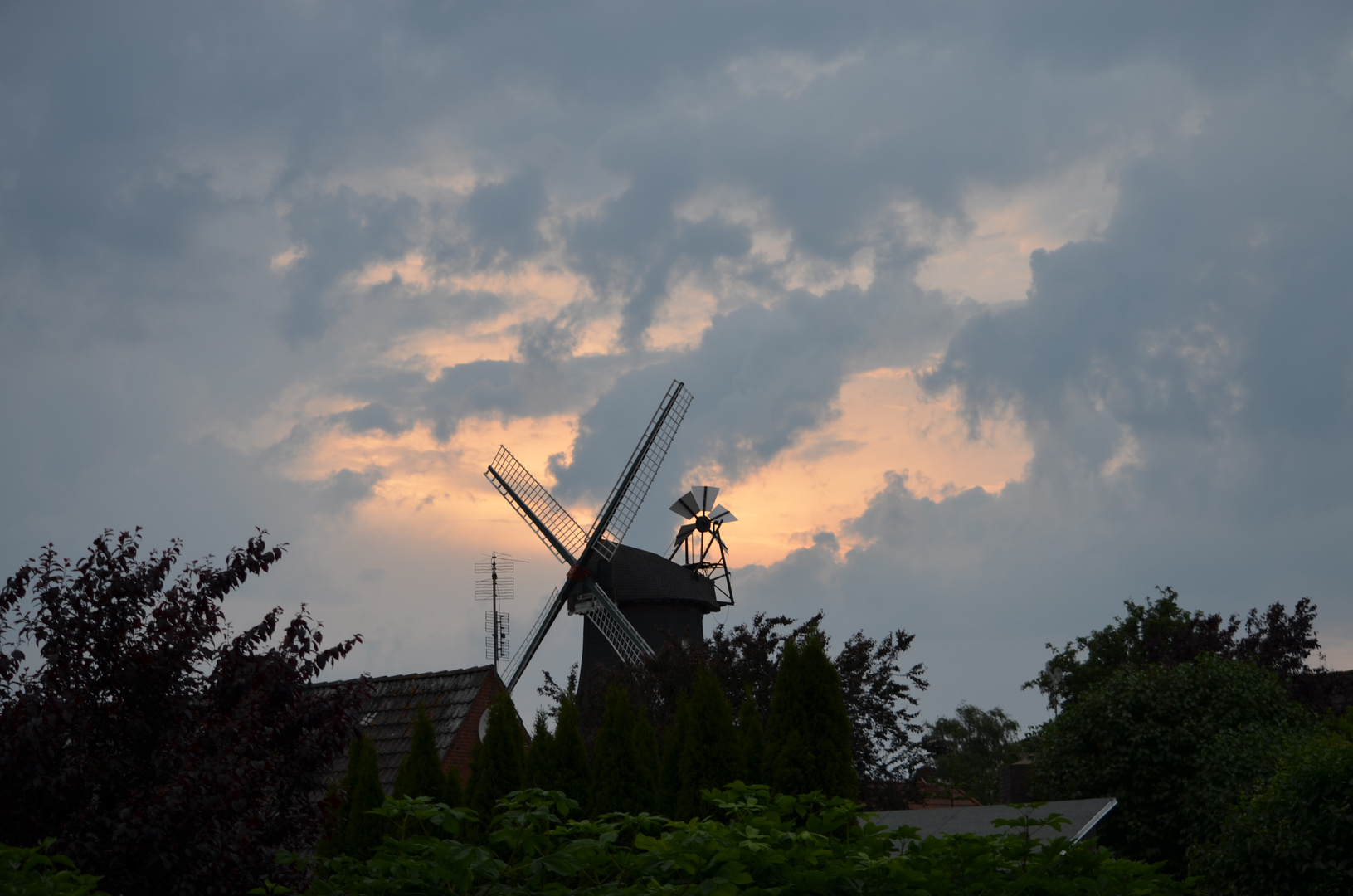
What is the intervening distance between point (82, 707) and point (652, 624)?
31.2 meters

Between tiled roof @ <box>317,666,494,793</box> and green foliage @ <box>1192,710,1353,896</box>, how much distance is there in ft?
37.7

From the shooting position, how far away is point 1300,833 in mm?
11625

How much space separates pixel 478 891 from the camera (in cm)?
461

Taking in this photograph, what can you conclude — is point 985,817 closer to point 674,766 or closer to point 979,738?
point 674,766

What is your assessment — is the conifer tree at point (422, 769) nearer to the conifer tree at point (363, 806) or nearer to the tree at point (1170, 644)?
the conifer tree at point (363, 806)

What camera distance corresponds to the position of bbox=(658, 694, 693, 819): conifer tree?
1395 cm

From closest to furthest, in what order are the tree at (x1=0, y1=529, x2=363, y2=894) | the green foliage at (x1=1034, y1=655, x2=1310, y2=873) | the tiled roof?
the tree at (x1=0, y1=529, x2=363, y2=894)
the tiled roof
the green foliage at (x1=1034, y1=655, x2=1310, y2=873)

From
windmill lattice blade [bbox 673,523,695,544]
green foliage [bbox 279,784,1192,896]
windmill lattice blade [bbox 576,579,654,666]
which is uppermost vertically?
windmill lattice blade [bbox 673,523,695,544]

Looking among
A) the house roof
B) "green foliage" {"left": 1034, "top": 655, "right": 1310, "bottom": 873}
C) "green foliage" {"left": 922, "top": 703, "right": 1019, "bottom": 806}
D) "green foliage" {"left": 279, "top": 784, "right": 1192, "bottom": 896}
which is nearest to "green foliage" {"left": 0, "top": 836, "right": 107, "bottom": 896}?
"green foliage" {"left": 279, "top": 784, "right": 1192, "bottom": 896}

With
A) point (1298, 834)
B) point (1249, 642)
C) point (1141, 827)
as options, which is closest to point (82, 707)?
point (1298, 834)

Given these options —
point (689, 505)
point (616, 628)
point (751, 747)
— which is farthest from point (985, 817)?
point (689, 505)

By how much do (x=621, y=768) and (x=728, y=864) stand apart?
10.1m

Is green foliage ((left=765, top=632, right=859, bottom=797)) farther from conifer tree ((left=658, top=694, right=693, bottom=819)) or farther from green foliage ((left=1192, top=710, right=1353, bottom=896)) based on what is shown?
green foliage ((left=1192, top=710, right=1353, bottom=896))

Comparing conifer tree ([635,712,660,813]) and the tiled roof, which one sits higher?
the tiled roof
